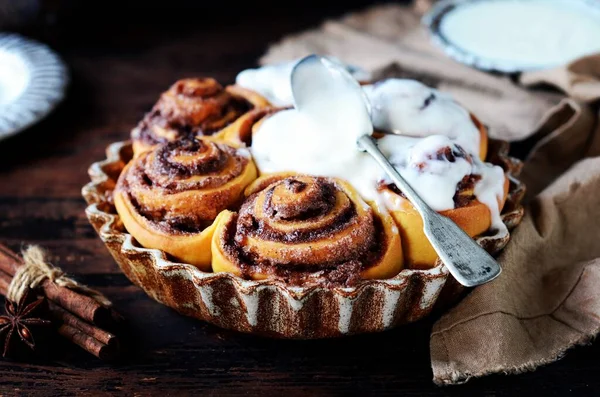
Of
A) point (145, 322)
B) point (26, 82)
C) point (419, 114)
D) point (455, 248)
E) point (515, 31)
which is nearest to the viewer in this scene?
point (455, 248)

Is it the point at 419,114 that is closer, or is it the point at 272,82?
the point at 419,114

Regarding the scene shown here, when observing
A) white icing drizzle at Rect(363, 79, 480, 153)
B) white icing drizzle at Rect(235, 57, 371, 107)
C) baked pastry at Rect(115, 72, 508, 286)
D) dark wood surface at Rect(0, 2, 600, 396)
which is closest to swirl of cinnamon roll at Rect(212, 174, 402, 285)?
baked pastry at Rect(115, 72, 508, 286)

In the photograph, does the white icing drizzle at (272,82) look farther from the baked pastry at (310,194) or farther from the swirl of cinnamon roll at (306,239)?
the swirl of cinnamon roll at (306,239)

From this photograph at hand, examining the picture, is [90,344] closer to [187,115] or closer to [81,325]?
[81,325]

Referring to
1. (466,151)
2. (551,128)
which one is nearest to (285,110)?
(466,151)

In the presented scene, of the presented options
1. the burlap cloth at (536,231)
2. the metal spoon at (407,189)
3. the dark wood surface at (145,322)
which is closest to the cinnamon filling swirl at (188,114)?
the metal spoon at (407,189)

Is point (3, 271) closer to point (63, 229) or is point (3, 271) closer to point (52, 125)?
point (63, 229)

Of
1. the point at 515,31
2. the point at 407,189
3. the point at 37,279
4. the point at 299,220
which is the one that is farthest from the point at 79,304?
the point at 515,31
